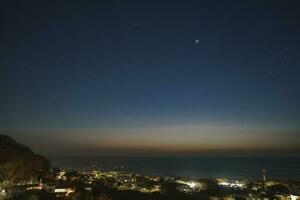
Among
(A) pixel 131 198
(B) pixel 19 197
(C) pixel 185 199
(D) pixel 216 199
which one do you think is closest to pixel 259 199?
(D) pixel 216 199

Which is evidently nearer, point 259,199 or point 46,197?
point 46,197

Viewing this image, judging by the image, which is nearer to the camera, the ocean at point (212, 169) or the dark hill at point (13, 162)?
the dark hill at point (13, 162)

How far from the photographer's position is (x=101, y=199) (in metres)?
17.3

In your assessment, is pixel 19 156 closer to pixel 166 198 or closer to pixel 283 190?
pixel 166 198

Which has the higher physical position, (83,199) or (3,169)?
(3,169)

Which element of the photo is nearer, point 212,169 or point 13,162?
point 13,162

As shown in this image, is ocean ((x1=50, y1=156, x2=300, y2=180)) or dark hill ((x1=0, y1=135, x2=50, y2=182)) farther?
ocean ((x1=50, y1=156, x2=300, y2=180))

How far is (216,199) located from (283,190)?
787 centimetres

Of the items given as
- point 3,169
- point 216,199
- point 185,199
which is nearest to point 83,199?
point 3,169

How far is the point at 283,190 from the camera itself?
28594 mm

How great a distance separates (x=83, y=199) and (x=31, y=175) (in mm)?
9513

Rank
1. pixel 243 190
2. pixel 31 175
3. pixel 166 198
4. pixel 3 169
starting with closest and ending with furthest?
pixel 3 169 → pixel 166 198 → pixel 31 175 → pixel 243 190

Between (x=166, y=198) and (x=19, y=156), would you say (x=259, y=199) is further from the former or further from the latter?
(x=19, y=156)

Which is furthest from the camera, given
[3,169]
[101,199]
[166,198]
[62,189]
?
[62,189]
